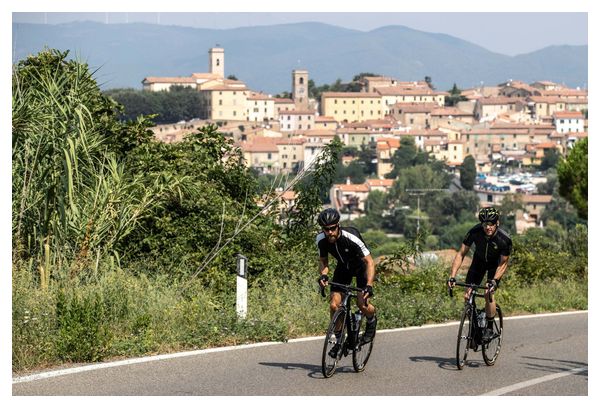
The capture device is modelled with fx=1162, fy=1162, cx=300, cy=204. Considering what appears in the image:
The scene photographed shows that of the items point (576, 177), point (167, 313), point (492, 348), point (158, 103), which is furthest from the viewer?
point (158, 103)

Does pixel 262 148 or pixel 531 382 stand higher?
pixel 531 382

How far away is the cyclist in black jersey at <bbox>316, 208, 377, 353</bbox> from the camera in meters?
7.81

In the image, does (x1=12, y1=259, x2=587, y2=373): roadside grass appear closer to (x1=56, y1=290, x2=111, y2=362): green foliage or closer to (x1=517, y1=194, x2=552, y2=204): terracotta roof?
(x1=56, y1=290, x2=111, y2=362): green foliage

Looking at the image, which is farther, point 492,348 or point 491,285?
point 492,348

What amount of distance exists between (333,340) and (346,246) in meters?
0.65

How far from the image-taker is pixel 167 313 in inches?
366

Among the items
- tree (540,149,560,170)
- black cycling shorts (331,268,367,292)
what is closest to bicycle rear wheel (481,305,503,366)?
black cycling shorts (331,268,367,292)

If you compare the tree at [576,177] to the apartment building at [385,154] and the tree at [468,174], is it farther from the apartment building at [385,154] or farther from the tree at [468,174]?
the apartment building at [385,154]

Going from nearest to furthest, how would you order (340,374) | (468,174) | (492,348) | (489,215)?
1. (340,374)
2. (489,215)
3. (492,348)
4. (468,174)

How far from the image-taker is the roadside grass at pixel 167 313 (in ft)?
27.2

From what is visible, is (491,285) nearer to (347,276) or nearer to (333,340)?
(347,276)

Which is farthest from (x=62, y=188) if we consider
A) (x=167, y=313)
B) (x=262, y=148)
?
(x=262, y=148)
